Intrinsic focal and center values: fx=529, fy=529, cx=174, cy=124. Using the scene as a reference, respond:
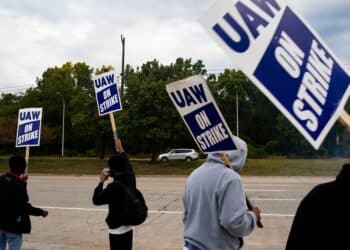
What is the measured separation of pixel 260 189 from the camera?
1861 cm

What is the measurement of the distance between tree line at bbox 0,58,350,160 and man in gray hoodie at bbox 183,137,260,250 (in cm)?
2777

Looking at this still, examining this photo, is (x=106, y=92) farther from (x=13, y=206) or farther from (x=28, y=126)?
(x=13, y=206)

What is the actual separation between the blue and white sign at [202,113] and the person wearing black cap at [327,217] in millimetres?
1341

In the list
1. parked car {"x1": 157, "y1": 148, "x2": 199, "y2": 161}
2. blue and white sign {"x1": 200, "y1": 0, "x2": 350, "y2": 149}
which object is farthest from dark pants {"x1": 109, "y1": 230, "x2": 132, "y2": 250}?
parked car {"x1": 157, "y1": 148, "x2": 199, "y2": 161}

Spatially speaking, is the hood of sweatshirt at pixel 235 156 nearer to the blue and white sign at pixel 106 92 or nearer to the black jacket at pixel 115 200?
the black jacket at pixel 115 200

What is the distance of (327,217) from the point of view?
2.21 meters

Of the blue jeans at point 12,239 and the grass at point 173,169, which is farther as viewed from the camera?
the grass at point 173,169

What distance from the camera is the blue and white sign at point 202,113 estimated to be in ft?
11.8

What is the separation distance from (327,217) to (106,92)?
585cm

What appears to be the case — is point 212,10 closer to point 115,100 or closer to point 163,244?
point 115,100

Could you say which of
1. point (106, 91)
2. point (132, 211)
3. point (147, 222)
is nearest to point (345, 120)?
point (132, 211)

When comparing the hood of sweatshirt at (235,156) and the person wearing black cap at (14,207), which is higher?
the hood of sweatshirt at (235,156)

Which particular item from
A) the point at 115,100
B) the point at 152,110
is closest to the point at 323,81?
the point at 115,100

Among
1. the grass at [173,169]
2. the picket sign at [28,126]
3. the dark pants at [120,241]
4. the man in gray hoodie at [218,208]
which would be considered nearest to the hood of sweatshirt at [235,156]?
the man in gray hoodie at [218,208]
